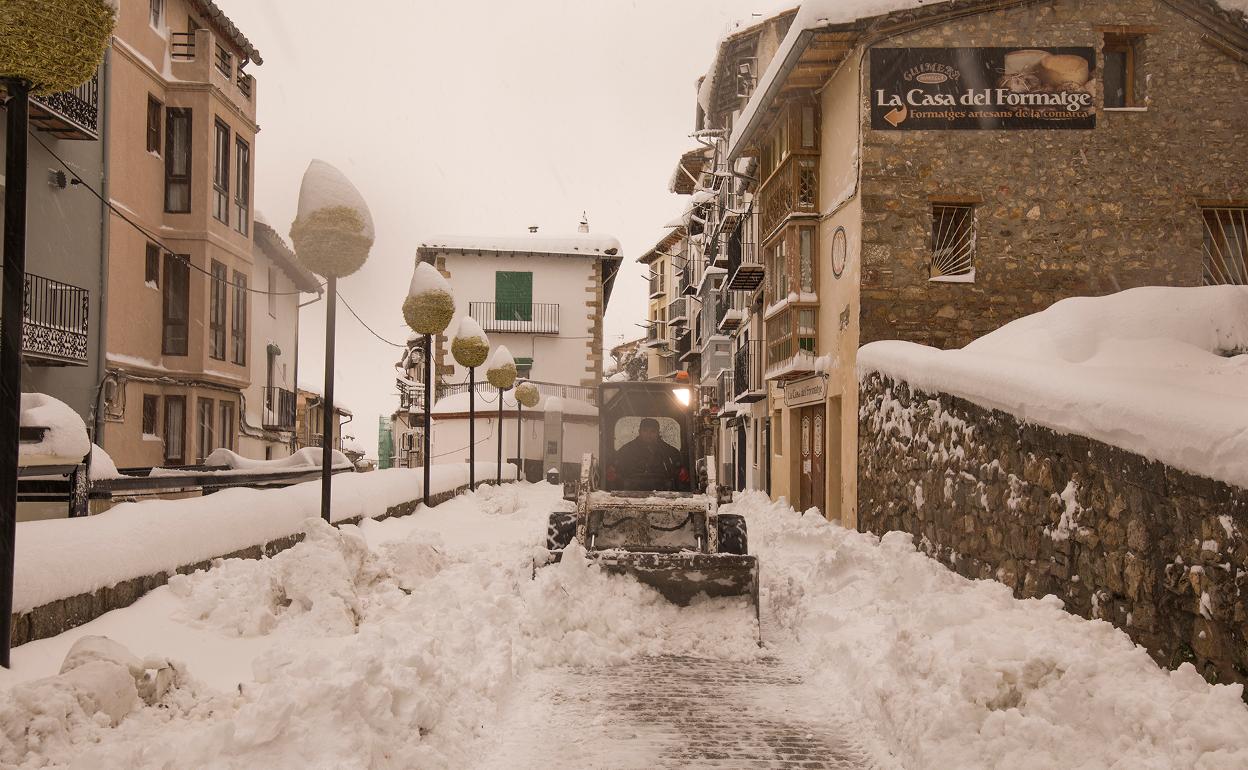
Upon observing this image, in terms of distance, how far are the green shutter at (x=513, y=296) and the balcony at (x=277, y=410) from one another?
13.4 meters

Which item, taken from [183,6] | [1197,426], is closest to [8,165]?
[1197,426]

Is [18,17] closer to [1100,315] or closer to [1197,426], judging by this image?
[1197,426]

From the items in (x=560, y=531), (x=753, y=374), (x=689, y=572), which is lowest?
(x=689, y=572)

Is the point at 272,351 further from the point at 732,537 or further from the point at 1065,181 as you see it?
the point at 1065,181

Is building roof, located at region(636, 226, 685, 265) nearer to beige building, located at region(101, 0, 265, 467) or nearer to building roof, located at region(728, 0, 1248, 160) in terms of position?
beige building, located at region(101, 0, 265, 467)

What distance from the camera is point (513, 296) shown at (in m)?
42.3

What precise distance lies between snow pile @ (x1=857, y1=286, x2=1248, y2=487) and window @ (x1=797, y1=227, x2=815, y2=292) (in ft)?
15.4

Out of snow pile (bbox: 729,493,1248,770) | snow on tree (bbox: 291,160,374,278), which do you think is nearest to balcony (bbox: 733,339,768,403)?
snow on tree (bbox: 291,160,374,278)

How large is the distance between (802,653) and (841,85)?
10.8 metres

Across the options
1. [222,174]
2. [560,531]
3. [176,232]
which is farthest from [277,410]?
[560,531]

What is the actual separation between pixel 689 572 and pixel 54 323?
13256 millimetres

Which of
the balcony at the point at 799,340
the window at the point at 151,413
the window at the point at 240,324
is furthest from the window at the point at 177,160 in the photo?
the balcony at the point at 799,340

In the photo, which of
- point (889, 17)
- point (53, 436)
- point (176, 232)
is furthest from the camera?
point (176, 232)

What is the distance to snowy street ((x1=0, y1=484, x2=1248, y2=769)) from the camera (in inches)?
152
